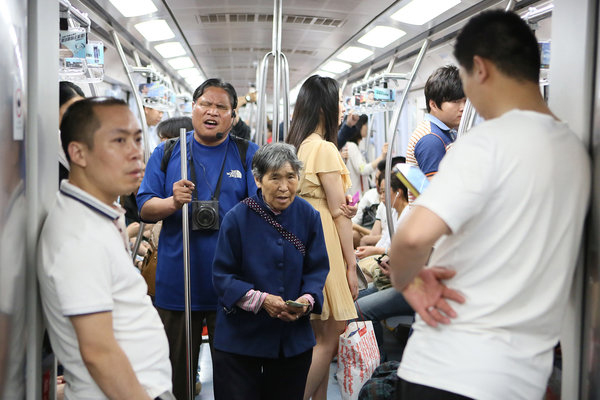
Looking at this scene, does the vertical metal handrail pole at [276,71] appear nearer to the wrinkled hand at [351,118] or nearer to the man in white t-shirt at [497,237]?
the man in white t-shirt at [497,237]

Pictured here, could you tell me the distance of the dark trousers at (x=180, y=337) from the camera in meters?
2.93

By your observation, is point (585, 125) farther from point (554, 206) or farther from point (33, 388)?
point (33, 388)

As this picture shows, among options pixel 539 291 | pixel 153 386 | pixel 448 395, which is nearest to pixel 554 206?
pixel 539 291

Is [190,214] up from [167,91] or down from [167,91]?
down

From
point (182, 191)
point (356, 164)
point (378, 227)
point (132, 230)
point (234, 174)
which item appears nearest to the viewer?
point (182, 191)

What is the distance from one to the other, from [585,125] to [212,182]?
1.73 meters

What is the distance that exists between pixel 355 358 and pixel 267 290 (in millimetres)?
943

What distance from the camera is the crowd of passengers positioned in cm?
146

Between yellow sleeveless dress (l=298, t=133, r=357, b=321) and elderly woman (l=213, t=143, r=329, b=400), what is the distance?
365 mm

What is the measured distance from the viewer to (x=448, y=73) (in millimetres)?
3189

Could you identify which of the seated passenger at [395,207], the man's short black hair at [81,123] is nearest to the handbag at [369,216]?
the seated passenger at [395,207]

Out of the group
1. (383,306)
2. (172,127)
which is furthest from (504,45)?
(172,127)

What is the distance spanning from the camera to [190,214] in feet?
9.50

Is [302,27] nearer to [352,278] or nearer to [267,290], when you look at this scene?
[352,278]
